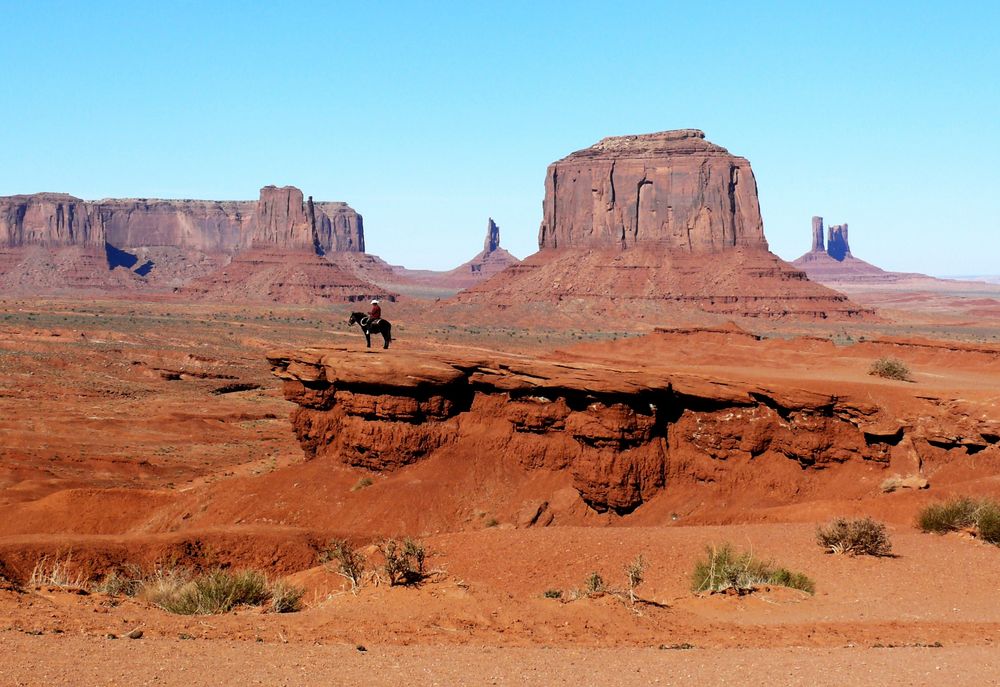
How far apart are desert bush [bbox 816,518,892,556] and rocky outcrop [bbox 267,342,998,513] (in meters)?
4.42

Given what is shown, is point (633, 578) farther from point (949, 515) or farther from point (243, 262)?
point (243, 262)

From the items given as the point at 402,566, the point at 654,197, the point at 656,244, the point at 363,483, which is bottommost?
the point at 363,483

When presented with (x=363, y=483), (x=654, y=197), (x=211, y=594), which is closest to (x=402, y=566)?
(x=211, y=594)

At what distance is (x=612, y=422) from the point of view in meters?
20.3

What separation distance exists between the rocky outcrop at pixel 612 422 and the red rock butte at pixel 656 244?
9289cm

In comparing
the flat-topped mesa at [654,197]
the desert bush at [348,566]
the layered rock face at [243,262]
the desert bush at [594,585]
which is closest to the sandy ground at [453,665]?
the desert bush at [594,585]

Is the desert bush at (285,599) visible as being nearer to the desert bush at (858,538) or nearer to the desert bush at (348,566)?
the desert bush at (348,566)

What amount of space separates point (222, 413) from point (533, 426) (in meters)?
27.4

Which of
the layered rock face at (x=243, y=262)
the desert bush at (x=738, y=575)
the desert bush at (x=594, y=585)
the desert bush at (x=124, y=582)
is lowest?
the desert bush at (x=124, y=582)

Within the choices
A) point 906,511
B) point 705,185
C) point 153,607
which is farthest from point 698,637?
point 705,185

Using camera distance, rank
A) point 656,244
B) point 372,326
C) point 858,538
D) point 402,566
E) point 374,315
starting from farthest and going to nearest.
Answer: point 656,244 < point 372,326 < point 374,315 < point 858,538 < point 402,566

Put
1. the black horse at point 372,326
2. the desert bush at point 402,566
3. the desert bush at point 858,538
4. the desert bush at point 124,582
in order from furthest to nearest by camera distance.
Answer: the black horse at point 372,326
the desert bush at point 858,538
the desert bush at point 124,582
the desert bush at point 402,566

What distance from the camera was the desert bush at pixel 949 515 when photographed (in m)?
16.3

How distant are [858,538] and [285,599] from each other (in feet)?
25.5
